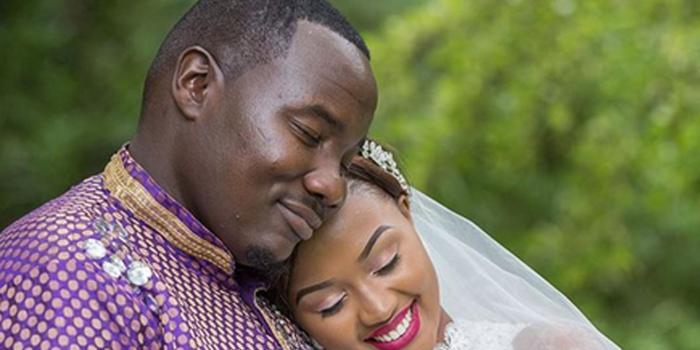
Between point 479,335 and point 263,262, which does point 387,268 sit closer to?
point 479,335

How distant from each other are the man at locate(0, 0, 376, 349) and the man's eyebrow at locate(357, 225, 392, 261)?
317mm

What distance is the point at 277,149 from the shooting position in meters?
3.00

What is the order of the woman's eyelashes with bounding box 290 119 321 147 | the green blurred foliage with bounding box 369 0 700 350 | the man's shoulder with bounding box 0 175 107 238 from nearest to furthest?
the man's shoulder with bounding box 0 175 107 238 → the woman's eyelashes with bounding box 290 119 321 147 → the green blurred foliage with bounding box 369 0 700 350

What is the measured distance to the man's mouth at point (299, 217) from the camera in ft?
10.00

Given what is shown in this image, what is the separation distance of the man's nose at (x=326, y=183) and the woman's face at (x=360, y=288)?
0.37m

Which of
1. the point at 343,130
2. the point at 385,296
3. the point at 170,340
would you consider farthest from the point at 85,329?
the point at 385,296

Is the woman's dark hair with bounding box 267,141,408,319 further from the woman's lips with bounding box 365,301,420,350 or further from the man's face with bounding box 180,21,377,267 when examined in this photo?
the man's face with bounding box 180,21,377,267

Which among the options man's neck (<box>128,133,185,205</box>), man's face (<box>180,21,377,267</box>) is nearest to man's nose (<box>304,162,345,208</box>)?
man's face (<box>180,21,377,267</box>)

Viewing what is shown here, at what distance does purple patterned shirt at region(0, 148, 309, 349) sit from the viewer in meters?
2.79

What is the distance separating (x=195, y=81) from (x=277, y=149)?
0.74ft

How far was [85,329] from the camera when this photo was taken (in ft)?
9.14

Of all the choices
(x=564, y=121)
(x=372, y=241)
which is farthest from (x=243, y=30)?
(x=564, y=121)

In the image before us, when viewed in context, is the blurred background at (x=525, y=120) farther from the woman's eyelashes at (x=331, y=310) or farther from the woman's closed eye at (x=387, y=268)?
the woman's eyelashes at (x=331, y=310)

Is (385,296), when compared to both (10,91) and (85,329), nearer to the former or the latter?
(85,329)
